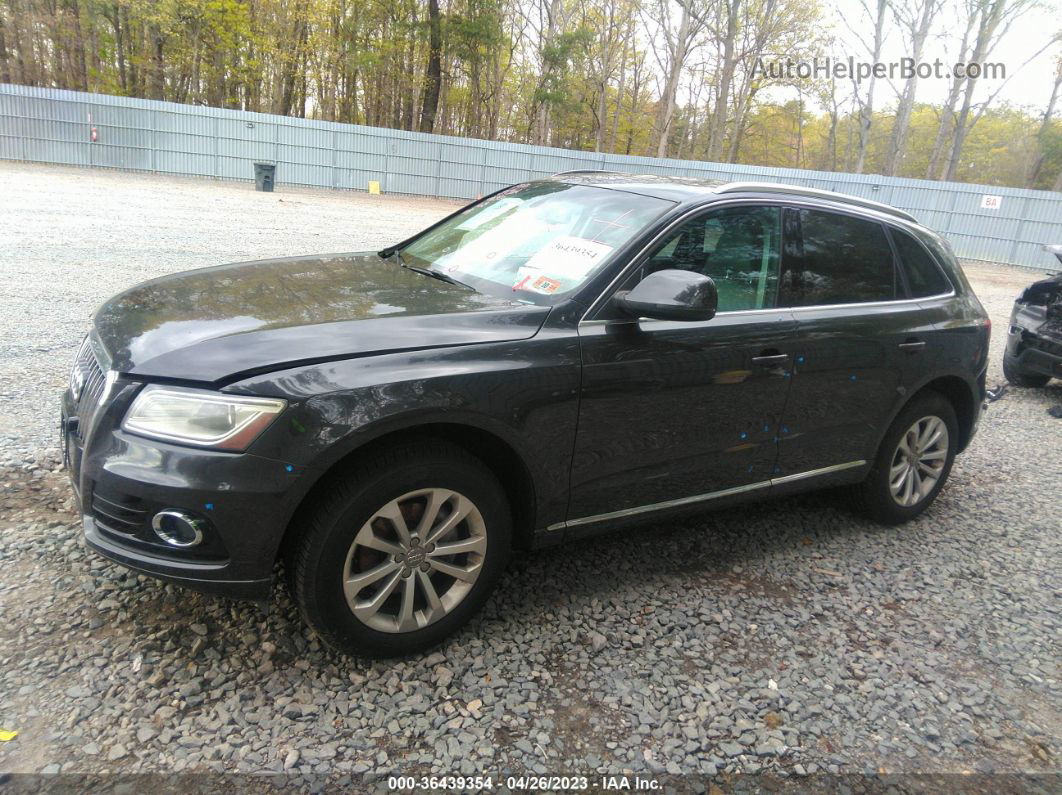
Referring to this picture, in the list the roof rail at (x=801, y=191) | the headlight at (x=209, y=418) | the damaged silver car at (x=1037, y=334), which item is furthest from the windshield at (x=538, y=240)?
the damaged silver car at (x=1037, y=334)

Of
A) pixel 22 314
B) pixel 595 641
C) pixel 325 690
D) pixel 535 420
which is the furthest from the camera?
pixel 22 314

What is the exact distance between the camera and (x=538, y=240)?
3.29 metres

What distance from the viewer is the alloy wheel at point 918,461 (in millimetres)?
4027

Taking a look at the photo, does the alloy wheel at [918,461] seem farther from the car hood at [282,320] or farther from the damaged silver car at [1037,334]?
the damaged silver car at [1037,334]

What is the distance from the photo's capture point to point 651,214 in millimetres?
3121

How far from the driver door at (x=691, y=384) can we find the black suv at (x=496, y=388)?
0.4 inches

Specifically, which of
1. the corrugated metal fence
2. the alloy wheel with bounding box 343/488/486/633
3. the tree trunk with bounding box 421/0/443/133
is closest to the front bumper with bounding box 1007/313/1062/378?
the alloy wheel with bounding box 343/488/486/633

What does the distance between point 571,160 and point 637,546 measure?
26.3 metres

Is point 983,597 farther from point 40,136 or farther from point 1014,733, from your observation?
point 40,136

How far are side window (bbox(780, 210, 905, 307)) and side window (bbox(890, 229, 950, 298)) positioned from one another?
0.32ft

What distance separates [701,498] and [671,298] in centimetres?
102

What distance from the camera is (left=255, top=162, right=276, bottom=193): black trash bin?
2300 cm

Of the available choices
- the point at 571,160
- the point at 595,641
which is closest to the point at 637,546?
the point at 595,641

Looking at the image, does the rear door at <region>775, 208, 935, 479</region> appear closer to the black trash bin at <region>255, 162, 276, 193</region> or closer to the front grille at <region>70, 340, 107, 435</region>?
the front grille at <region>70, 340, 107, 435</region>
